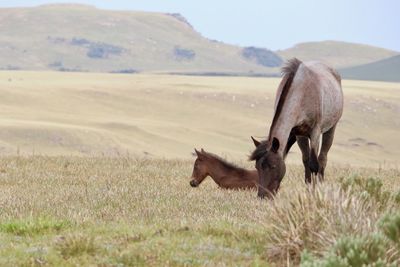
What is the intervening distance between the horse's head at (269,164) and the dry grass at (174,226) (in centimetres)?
30

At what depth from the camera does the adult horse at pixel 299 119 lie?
13.4 meters

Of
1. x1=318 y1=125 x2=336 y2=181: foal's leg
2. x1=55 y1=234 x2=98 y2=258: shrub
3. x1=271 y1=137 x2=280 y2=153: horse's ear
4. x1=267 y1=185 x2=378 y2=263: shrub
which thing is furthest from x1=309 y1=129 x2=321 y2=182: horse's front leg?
x1=55 y1=234 x2=98 y2=258: shrub

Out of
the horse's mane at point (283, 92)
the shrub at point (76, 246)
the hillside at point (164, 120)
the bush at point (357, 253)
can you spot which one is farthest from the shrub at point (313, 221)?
the hillside at point (164, 120)

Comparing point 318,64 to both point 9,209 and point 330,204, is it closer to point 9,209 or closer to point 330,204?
point 9,209

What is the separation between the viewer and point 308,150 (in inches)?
623

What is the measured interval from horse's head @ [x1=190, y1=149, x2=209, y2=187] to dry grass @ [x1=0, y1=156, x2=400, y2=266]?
2.22 meters

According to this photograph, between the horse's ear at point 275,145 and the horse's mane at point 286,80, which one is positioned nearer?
the horse's ear at point 275,145

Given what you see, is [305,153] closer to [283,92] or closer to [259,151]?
[283,92]

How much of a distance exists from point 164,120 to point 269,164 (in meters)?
85.5

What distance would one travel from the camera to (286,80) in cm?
1466

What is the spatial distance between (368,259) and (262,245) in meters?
1.85

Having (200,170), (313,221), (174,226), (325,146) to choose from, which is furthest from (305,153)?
(313,221)

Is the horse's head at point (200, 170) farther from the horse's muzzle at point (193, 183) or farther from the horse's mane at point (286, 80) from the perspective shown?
the horse's mane at point (286, 80)

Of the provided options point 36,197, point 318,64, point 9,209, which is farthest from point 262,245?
point 318,64
